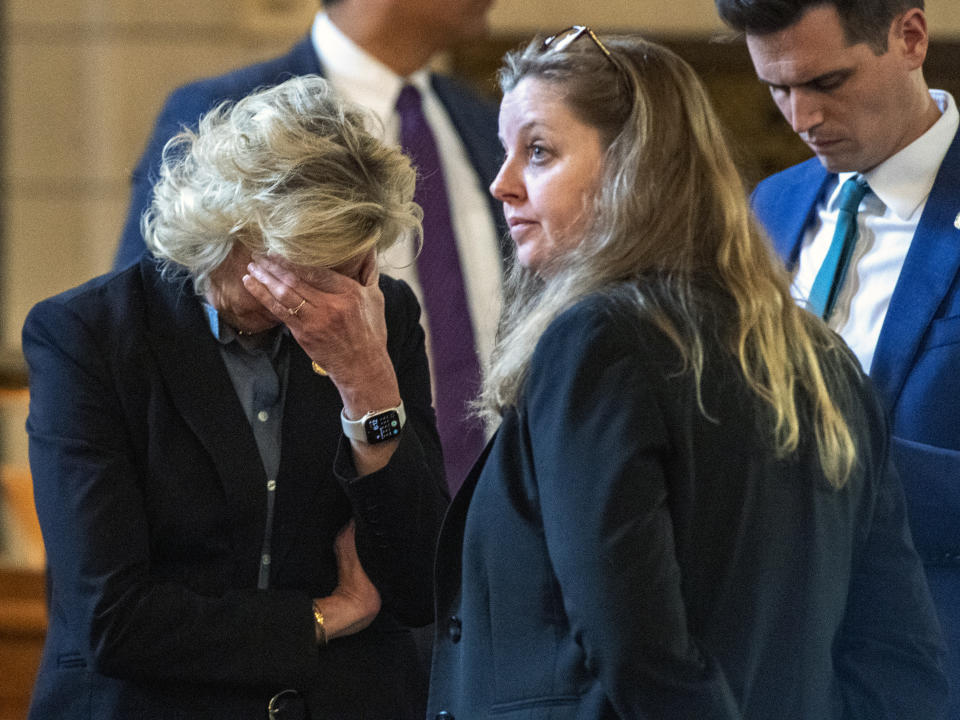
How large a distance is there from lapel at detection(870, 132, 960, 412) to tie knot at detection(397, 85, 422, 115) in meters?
1.23

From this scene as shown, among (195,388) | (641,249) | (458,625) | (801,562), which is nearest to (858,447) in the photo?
(801,562)

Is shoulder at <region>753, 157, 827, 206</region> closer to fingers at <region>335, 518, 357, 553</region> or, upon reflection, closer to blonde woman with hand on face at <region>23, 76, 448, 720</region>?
blonde woman with hand on face at <region>23, 76, 448, 720</region>

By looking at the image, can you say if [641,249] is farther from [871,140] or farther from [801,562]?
[871,140]

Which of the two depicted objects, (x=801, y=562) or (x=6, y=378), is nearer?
(x=801, y=562)

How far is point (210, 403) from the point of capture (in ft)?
6.21

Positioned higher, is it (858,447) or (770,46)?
(770,46)

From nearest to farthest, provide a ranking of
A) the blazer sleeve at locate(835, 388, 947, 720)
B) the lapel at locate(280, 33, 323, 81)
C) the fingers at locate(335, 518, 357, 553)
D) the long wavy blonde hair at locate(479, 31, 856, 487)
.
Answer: the long wavy blonde hair at locate(479, 31, 856, 487)
the blazer sleeve at locate(835, 388, 947, 720)
the fingers at locate(335, 518, 357, 553)
the lapel at locate(280, 33, 323, 81)

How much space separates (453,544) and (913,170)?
1.08 metres

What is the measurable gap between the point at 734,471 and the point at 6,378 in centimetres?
463

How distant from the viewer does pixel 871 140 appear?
2.18 meters

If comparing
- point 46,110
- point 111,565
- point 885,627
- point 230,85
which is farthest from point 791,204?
point 46,110

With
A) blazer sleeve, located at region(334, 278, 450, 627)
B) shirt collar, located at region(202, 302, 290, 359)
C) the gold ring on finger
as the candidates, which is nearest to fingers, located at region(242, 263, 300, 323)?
the gold ring on finger

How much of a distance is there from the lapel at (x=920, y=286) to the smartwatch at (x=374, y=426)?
0.78 m

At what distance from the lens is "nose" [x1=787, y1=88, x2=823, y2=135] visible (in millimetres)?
2193
